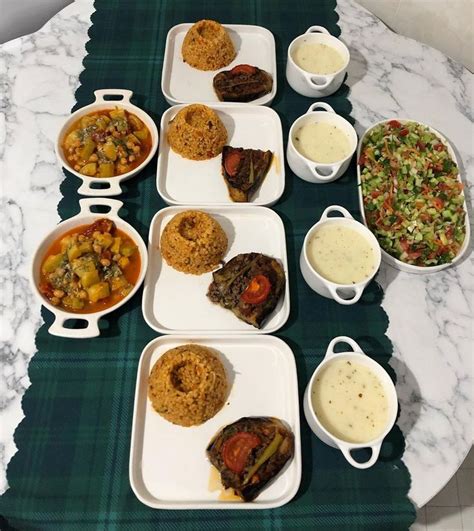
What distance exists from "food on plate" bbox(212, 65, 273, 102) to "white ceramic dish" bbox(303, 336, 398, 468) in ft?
5.54

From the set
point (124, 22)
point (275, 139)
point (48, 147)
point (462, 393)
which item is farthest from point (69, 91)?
point (462, 393)

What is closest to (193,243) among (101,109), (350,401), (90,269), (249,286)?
(249,286)

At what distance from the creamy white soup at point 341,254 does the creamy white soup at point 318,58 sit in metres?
1.22

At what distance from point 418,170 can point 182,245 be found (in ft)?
4.78

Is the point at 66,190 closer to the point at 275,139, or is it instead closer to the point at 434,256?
the point at 275,139

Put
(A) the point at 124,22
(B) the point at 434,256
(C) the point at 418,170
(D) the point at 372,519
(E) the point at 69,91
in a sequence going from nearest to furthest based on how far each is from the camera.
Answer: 1. (D) the point at 372,519
2. (B) the point at 434,256
3. (C) the point at 418,170
4. (E) the point at 69,91
5. (A) the point at 124,22

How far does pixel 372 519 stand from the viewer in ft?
7.00

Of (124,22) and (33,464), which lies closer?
(33,464)

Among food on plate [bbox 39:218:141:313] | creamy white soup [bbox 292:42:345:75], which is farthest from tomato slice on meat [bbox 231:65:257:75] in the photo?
food on plate [bbox 39:218:141:313]

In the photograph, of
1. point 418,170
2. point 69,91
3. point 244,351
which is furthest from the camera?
point 69,91

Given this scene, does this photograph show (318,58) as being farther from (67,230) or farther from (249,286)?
(67,230)

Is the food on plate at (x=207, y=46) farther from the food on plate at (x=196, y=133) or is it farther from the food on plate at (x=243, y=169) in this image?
the food on plate at (x=243, y=169)

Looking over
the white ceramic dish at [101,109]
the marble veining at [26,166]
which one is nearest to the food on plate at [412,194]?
the white ceramic dish at [101,109]

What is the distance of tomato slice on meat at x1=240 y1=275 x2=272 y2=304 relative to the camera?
241 cm
